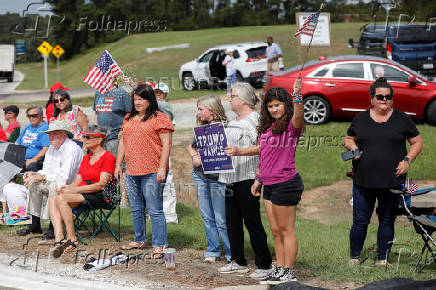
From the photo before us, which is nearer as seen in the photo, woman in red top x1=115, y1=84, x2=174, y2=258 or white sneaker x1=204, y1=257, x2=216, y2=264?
white sneaker x1=204, y1=257, x2=216, y2=264

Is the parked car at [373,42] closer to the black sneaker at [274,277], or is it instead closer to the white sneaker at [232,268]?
the white sneaker at [232,268]

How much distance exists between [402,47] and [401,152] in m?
16.9

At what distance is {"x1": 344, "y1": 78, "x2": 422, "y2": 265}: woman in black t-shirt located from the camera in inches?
278

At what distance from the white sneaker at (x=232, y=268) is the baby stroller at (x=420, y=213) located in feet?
5.77

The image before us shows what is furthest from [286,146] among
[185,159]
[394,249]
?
[185,159]

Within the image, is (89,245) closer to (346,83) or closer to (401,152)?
(401,152)

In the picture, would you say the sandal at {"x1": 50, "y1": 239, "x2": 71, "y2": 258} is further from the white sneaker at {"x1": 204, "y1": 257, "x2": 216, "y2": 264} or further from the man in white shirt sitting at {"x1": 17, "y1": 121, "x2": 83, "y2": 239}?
the white sneaker at {"x1": 204, "y1": 257, "x2": 216, "y2": 264}

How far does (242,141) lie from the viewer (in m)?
6.93

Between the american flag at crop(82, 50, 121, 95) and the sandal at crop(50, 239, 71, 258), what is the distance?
108 inches

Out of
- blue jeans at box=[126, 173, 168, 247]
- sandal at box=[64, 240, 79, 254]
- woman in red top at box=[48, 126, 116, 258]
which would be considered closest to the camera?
blue jeans at box=[126, 173, 168, 247]

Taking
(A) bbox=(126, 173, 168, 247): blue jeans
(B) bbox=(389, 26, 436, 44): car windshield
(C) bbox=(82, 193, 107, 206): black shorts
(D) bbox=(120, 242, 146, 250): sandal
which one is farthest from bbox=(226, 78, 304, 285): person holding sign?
(B) bbox=(389, 26, 436, 44): car windshield

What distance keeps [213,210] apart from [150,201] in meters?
0.74

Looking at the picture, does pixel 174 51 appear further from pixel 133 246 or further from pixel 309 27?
pixel 309 27

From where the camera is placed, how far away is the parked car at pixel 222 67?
25641mm
